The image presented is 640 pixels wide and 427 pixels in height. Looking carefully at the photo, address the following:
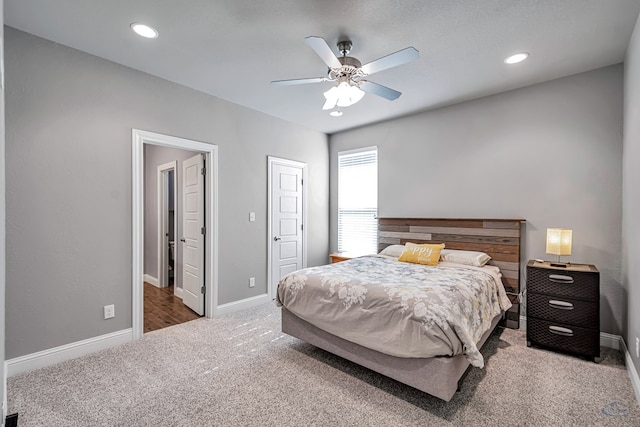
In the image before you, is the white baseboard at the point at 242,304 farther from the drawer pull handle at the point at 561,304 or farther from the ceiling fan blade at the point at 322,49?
the drawer pull handle at the point at 561,304

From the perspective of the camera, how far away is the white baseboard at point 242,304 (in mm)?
3717

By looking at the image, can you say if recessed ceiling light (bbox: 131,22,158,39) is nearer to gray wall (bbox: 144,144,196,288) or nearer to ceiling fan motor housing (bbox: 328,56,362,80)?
ceiling fan motor housing (bbox: 328,56,362,80)

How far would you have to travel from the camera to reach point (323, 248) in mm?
5215

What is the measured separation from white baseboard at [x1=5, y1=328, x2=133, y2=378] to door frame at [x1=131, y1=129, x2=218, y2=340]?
15 centimetres

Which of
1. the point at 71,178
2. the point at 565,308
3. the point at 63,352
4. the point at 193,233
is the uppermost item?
the point at 71,178

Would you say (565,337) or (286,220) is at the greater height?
(286,220)

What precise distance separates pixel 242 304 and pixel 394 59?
331 cm

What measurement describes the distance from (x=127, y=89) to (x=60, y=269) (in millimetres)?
1763

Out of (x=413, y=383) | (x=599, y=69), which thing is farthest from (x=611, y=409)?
(x=599, y=69)

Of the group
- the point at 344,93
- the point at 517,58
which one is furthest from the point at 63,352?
the point at 517,58

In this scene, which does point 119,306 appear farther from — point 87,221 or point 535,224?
point 535,224

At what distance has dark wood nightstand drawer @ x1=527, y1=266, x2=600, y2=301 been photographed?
8.36ft

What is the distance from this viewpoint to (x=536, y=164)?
3.28 metres

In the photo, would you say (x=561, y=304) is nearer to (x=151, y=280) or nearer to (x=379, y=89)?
(x=379, y=89)
